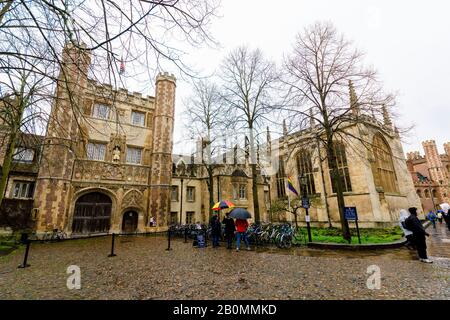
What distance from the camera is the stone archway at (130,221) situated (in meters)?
18.6

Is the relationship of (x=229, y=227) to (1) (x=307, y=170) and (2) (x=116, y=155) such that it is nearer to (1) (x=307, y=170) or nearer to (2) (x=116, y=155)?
(2) (x=116, y=155)

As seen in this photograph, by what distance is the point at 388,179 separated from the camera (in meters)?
23.9

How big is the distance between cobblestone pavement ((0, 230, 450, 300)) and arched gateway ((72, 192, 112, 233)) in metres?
9.97


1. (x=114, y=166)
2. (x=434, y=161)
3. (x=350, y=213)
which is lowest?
(x=350, y=213)

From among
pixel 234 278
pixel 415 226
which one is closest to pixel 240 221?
pixel 234 278

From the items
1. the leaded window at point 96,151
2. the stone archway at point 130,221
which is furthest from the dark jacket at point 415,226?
the leaded window at point 96,151

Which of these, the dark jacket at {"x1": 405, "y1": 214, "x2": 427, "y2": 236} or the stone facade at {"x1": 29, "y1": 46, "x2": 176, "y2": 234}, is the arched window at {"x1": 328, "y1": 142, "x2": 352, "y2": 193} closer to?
the dark jacket at {"x1": 405, "y1": 214, "x2": 427, "y2": 236}

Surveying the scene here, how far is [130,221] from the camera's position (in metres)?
18.9

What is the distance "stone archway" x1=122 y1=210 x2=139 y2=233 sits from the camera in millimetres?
18641

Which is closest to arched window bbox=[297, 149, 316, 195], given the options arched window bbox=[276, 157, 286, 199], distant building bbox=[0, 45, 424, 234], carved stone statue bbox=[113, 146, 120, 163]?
distant building bbox=[0, 45, 424, 234]

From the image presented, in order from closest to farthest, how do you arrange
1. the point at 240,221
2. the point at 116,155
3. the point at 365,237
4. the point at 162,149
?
the point at 240,221 → the point at 365,237 → the point at 116,155 → the point at 162,149

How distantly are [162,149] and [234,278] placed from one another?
1716 cm

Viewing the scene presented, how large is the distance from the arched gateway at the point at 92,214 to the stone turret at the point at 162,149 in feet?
13.1

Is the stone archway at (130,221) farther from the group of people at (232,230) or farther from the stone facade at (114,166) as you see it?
the group of people at (232,230)
